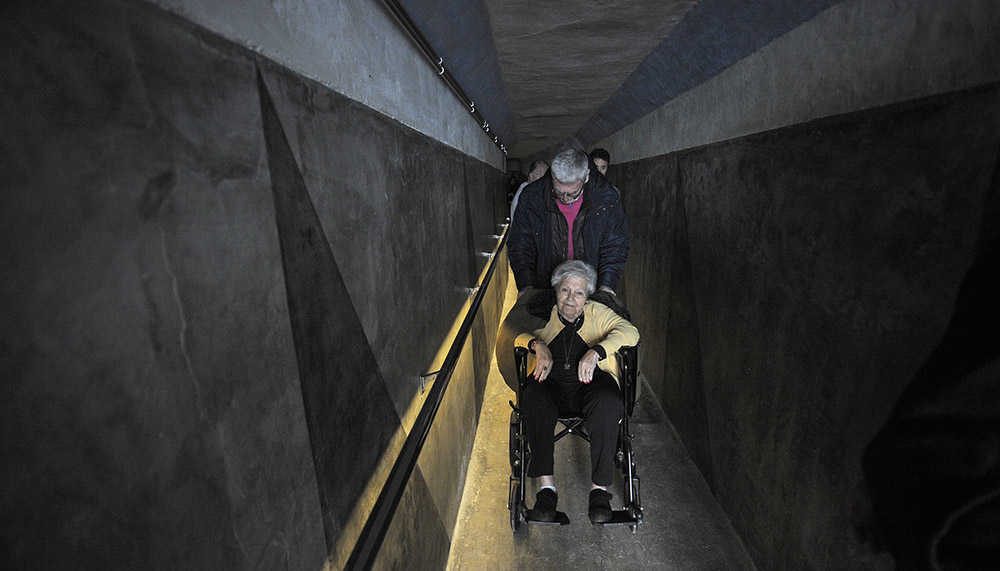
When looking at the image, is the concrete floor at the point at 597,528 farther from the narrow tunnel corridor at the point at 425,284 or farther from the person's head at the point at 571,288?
the person's head at the point at 571,288

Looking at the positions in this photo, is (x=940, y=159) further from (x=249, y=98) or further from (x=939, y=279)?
(x=249, y=98)

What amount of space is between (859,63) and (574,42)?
2.10 meters

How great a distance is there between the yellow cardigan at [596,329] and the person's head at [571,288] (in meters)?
0.09

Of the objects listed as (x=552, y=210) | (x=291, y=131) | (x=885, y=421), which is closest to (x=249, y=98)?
(x=291, y=131)

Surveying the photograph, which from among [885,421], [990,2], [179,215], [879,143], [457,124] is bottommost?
[885,421]

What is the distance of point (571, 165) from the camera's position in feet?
9.57

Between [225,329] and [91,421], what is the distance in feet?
0.87

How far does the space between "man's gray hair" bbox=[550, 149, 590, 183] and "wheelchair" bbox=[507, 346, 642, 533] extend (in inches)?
44.5

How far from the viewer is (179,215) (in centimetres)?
71

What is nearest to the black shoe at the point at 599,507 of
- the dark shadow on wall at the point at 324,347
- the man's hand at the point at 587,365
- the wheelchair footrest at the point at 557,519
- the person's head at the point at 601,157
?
the wheelchair footrest at the point at 557,519

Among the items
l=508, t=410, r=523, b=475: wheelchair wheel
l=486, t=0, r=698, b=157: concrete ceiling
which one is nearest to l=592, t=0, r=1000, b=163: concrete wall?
l=486, t=0, r=698, b=157: concrete ceiling

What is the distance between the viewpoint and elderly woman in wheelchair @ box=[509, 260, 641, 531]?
256cm

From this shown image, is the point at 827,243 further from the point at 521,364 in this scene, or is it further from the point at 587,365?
the point at 521,364

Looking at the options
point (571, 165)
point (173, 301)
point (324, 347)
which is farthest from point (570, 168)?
point (173, 301)
